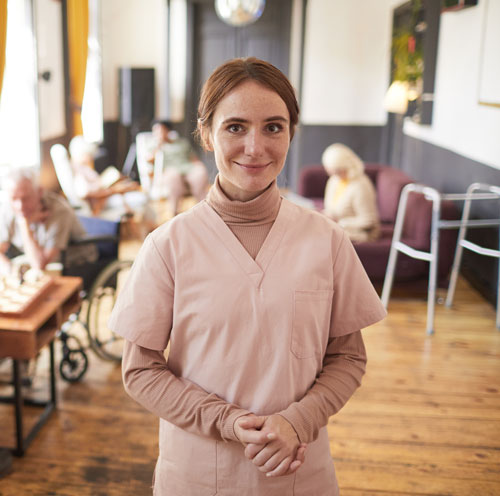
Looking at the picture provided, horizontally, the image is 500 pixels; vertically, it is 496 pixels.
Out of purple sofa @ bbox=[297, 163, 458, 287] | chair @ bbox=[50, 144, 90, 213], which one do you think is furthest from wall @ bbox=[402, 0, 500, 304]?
chair @ bbox=[50, 144, 90, 213]

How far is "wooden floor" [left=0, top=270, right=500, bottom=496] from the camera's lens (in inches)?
92.7

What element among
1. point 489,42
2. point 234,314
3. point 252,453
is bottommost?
point 252,453

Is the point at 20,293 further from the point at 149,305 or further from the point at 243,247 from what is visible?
the point at 243,247

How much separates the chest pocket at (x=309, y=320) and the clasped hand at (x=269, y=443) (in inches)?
5.5

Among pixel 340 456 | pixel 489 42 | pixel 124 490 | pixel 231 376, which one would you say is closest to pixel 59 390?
pixel 124 490

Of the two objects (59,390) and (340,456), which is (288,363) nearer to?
(340,456)

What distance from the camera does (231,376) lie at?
1.12m

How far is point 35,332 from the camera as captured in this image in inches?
93.7

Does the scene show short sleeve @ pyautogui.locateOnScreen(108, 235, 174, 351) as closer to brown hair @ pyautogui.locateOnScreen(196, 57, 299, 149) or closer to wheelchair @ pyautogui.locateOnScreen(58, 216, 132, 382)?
brown hair @ pyautogui.locateOnScreen(196, 57, 299, 149)

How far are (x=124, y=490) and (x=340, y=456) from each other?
91cm

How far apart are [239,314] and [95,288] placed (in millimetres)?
2194

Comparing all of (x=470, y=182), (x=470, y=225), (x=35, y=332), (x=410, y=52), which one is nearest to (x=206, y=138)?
(x=35, y=332)

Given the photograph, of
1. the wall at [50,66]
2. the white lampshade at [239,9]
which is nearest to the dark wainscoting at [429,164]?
the white lampshade at [239,9]

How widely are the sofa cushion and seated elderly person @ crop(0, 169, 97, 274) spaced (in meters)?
2.86
